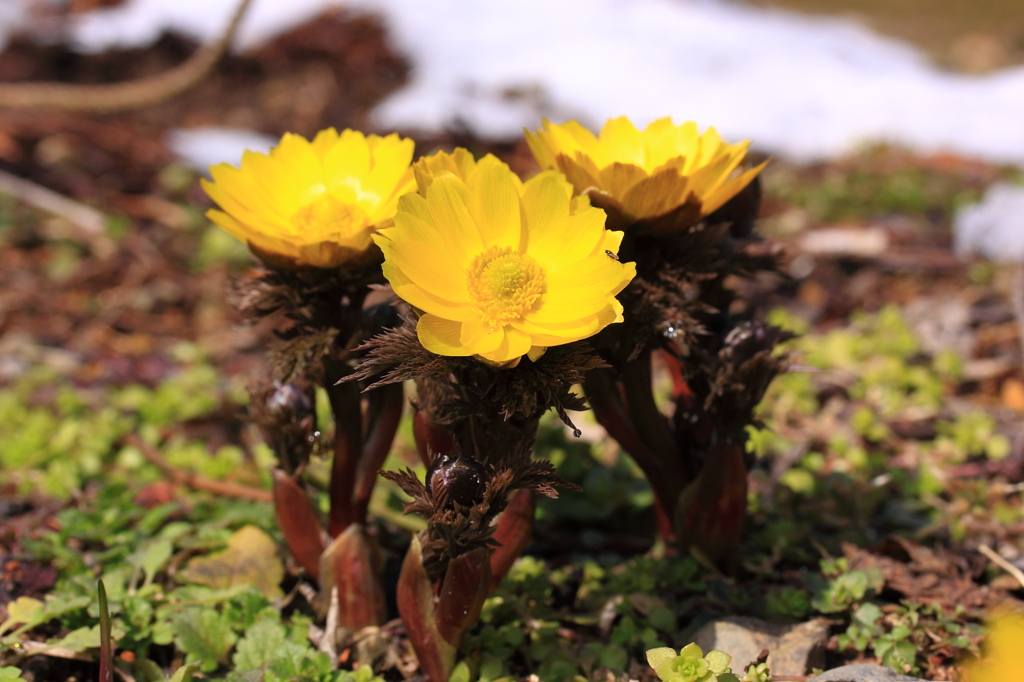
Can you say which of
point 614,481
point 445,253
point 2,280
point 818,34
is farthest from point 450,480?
point 818,34

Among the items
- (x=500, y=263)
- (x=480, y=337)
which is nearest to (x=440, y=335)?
(x=480, y=337)

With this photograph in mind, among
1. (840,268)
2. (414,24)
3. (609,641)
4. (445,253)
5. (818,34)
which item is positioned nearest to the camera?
(445,253)

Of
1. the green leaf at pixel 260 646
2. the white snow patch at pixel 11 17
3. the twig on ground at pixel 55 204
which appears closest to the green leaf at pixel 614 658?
the green leaf at pixel 260 646

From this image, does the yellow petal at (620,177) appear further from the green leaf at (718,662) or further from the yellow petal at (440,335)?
the green leaf at (718,662)

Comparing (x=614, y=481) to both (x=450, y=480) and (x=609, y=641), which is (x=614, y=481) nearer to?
(x=609, y=641)

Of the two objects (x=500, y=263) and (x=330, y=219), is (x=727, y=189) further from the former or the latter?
(x=330, y=219)
